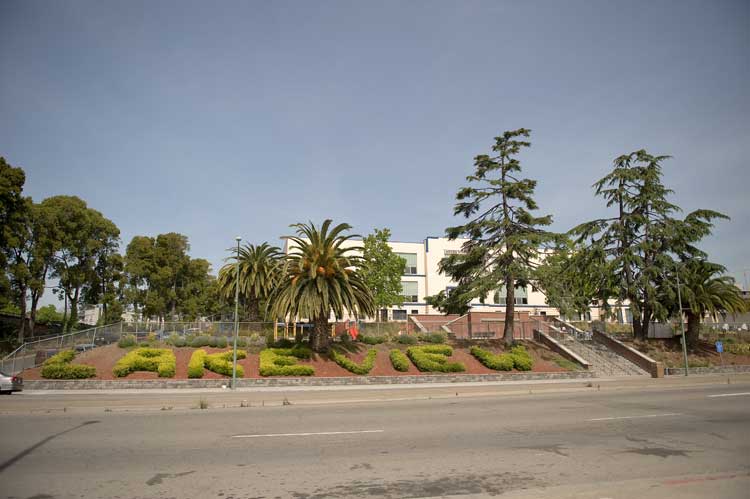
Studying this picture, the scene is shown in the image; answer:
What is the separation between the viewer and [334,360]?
28.5 m

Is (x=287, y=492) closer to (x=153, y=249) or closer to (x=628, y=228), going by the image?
(x=628, y=228)

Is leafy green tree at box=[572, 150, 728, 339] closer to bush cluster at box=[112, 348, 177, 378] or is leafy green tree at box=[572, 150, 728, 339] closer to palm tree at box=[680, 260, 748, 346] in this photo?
palm tree at box=[680, 260, 748, 346]

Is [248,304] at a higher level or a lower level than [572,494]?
higher

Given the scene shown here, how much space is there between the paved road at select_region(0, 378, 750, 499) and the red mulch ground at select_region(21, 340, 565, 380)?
35.0ft

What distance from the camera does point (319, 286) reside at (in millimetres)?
27625

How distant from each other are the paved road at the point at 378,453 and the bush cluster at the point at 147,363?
31.5 feet

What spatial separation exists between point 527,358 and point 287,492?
27260mm

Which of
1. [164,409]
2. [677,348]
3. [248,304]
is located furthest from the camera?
[248,304]

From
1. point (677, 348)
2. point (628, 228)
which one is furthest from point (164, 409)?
point (677, 348)

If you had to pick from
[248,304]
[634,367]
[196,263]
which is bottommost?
[634,367]

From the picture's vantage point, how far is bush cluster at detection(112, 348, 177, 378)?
81.9 feet

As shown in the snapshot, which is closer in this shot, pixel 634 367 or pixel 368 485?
pixel 368 485

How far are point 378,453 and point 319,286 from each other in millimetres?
18750

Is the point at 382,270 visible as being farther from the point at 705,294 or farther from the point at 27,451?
the point at 27,451
